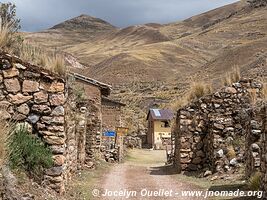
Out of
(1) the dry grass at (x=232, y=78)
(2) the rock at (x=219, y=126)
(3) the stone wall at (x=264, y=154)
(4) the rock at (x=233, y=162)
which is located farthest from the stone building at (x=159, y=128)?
(3) the stone wall at (x=264, y=154)

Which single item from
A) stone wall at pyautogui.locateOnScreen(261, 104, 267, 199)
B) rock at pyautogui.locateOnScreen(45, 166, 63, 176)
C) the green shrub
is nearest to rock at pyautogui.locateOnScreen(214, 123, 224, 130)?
the green shrub

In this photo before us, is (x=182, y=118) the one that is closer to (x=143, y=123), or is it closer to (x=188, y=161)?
(x=188, y=161)

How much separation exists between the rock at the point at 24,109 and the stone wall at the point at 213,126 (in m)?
7.08

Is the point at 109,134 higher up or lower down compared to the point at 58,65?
lower down

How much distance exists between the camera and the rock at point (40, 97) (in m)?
8.77

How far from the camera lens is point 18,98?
8.68 meters

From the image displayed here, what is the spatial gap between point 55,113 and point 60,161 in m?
0.99

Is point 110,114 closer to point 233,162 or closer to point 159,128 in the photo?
point 159,128

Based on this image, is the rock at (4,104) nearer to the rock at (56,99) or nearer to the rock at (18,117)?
the rock at (18,117)

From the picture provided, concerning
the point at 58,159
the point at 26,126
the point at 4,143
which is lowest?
the point at 58,159

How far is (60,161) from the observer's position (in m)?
8.80

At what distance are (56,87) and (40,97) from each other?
1.27 ft

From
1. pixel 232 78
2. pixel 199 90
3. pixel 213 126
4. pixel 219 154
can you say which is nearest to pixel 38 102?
pixel 219 154

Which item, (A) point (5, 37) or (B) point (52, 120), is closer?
(B) point (52, 120)
